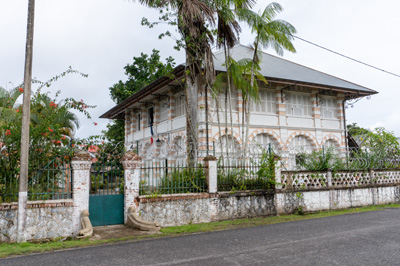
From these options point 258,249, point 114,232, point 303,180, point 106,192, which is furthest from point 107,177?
point 303,180

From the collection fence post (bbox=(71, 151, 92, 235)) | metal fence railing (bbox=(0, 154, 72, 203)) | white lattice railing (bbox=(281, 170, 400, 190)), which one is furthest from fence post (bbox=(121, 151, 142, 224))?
white lattice railing (bbox=(281, 170, 400, 190))

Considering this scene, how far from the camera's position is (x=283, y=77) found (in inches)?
707

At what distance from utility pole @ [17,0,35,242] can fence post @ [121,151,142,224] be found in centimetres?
228

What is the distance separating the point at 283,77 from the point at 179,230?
12.1 meters

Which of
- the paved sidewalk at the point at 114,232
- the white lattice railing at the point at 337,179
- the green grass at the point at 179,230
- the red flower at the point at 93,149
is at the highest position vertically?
the red flower at the point at 93,149

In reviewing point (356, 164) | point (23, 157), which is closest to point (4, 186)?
point (23, 157)

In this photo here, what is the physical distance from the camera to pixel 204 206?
956cm

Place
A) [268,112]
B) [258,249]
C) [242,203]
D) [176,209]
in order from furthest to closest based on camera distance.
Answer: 1. [268,112]
2. [242,203]
3. [176,209]
4. [258,249]

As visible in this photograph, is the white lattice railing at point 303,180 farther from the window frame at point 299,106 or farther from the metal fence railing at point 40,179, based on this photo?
the window frame at point 299,106

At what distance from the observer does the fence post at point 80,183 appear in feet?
26.1

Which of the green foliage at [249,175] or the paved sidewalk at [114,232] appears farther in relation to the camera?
the green foliage at [249,175]

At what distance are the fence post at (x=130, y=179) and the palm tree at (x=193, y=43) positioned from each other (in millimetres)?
2253

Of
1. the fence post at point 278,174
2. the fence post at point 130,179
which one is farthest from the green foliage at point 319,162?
the fence post at point 130,179

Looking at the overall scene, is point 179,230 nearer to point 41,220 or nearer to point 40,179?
point 41,220
